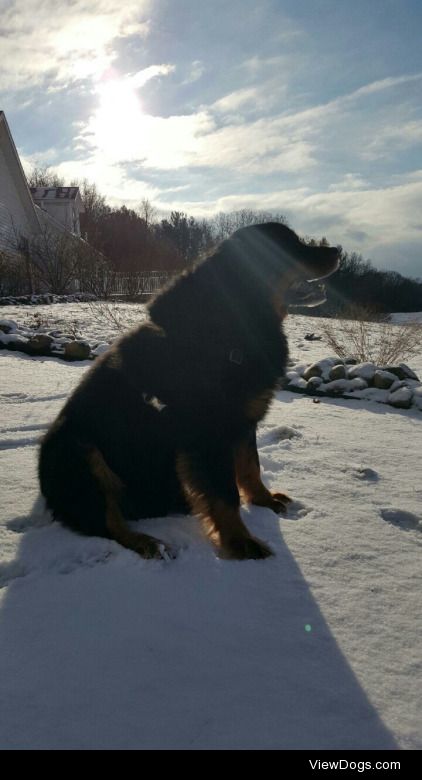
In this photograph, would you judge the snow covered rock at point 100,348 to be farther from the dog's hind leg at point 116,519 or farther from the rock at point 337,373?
the dog's hind leg at point 116,519

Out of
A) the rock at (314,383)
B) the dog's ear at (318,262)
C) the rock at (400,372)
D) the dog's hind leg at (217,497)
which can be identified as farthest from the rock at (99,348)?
the dog's hind leg at (217,497)

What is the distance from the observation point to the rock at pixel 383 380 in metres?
5.64

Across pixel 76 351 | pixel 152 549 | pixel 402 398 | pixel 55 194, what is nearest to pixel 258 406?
pixel 152 549

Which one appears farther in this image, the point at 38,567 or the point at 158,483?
the point at 158,483

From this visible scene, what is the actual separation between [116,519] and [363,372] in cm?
455

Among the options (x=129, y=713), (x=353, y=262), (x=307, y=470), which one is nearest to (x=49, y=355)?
(x=307, y=470)

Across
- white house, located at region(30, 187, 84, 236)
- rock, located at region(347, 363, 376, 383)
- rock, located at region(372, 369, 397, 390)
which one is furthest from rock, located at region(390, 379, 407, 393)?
white house, located at region(30, 187, 84, 236)

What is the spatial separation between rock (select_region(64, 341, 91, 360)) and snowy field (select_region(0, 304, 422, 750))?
448 centimetres

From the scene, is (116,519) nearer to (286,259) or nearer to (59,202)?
(286,259)

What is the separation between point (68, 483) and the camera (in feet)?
7.31

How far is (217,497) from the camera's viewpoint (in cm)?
223
